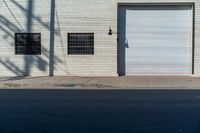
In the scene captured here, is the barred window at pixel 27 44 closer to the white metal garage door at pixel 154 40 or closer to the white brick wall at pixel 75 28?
the white brick wall at pixel 75 28

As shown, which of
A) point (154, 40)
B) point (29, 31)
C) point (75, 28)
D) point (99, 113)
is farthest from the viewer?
point (154, 40)

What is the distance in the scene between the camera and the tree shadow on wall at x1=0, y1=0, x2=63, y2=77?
94.9 feet

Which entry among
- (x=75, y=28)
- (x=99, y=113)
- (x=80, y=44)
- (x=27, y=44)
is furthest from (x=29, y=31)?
(x=99, y=113)

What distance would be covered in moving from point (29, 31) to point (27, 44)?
0.72 m

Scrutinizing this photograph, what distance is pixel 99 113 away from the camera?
48.2 feet

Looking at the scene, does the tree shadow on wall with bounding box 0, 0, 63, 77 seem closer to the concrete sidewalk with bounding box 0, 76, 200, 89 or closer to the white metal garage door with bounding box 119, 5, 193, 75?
the concrete sidewalk with bounding box 0, 76, 200, 89

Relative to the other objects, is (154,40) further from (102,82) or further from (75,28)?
(102,82)

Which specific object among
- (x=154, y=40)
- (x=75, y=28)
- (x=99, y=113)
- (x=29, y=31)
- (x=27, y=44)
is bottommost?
(x=99, y=113)

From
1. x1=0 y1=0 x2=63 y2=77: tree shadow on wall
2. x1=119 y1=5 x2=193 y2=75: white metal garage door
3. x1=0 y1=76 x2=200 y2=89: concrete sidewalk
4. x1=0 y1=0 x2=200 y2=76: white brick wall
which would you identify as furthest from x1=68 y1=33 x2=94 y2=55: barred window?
x1=0 y1=76 x2=200 y2=89: concrete sidewalk

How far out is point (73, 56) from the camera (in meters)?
29.1

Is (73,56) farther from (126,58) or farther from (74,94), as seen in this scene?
(74,94)

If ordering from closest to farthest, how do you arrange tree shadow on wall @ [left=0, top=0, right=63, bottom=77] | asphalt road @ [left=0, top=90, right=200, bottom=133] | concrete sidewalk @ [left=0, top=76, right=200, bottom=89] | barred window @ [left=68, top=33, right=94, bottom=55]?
1. asphalt road @ [left=0, top=90, right=200, bottom=133]
2. concrete sidewalk @ [left=0, top=76, right=200, bottom=89]
3. tree shadow on wall @ [left=0, top=0, right=63, bottom=77]
4. barred window @ [left=68, top=33, right=94, bottom=55]

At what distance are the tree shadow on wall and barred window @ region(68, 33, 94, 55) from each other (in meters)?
0.74

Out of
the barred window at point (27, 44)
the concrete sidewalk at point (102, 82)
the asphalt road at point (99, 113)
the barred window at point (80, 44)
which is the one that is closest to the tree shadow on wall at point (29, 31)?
the barred window at point (27, 44)
